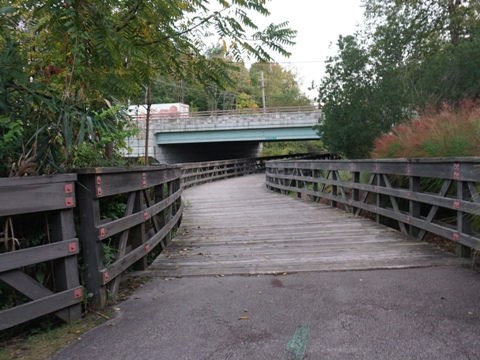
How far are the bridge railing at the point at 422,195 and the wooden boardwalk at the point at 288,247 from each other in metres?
0.26

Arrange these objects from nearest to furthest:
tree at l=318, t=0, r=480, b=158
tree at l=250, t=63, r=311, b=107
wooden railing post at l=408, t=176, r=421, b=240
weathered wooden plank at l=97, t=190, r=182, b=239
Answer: weathered wooden plank at l=97, t=190, r=182, b=239 < wooden railing post at l=408, t=176, r=421, b=240 < tree at l=318, t=0, r=480, b=158 < tree at l=250, t=63, r=311, b=107

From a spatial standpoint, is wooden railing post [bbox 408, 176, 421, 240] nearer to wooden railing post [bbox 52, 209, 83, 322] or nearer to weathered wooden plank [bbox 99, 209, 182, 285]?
weathered wooden plank [bbox 99, 209, 182, 285]

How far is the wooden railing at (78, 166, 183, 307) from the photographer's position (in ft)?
11.6

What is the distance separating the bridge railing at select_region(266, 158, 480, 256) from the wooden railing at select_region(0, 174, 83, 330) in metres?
3.80

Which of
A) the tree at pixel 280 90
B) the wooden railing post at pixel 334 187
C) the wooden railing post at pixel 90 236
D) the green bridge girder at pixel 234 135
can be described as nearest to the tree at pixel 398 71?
the wooden railing post at pixel 334 187

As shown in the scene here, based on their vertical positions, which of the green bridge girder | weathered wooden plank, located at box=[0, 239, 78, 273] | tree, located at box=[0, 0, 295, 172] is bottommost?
weathered wooden plank, located at box=[0, 239, 78, 273]

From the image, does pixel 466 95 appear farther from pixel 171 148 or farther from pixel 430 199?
pixel 171 148

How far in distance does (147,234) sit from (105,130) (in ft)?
5.96

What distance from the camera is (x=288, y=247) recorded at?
5996 millimetres

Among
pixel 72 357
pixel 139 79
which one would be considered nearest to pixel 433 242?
pixel 139 79

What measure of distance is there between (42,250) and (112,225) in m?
0.80

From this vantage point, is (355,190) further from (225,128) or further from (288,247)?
(225,128)

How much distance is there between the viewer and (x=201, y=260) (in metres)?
5.43

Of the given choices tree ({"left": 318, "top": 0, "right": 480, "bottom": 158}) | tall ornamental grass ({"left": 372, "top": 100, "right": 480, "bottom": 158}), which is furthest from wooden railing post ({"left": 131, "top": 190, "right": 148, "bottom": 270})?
tree ({"left": 318, "top": 0, "right": 480, "bottom": 158})
